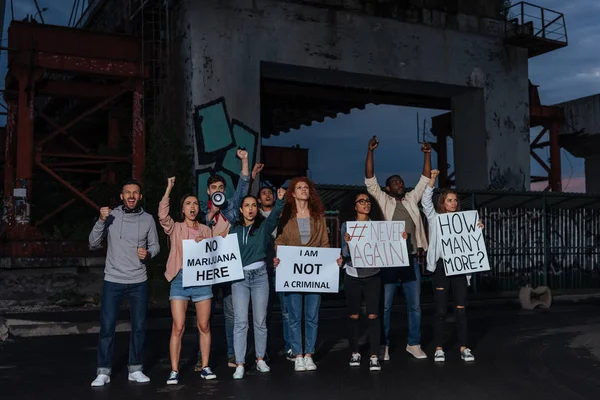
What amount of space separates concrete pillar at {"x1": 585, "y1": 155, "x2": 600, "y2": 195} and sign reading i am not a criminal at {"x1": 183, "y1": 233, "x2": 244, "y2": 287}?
33140 mm

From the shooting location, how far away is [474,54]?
68.6ft

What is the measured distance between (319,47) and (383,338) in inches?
462

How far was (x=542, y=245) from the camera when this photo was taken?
18.7 meters

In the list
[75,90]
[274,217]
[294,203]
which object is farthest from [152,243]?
[75,90]

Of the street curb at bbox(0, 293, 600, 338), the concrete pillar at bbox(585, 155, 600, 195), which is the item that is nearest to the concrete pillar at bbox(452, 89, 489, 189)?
the street curb at bbox(0, 293, 600, 338)

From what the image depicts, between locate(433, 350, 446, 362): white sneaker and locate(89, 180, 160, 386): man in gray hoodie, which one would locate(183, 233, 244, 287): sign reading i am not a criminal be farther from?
locate(433, 350, 446, 362): white sneaker

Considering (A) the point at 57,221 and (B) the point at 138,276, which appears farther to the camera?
(A) the point at 57,221

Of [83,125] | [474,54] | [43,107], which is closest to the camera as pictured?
[474,54]

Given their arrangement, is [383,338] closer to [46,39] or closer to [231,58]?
[231,58]

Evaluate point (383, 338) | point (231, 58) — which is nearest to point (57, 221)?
point (231, 58)

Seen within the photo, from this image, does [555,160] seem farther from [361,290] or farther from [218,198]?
[218,198]

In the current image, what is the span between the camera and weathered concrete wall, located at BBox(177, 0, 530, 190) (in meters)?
16.9

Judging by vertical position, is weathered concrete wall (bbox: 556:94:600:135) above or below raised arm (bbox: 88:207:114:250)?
above

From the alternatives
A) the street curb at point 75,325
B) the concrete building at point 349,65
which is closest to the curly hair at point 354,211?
the street curb at point 75,325
